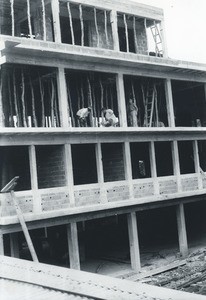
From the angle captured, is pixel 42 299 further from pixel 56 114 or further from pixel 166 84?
pixel 166 84

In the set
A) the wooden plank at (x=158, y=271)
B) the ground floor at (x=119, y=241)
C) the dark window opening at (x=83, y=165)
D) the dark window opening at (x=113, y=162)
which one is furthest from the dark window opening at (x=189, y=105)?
the wooden plank at (x=158, y=271)

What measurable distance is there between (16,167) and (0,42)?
18.1ft

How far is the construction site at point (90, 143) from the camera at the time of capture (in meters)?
15.1

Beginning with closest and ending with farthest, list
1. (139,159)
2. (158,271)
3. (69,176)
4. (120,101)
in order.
Result: (69,176) < (158,271) < (120,101) < (139,159)

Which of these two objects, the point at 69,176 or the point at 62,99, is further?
the point at 62,99

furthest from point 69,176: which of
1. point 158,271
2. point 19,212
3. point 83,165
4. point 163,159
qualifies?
point 163,159

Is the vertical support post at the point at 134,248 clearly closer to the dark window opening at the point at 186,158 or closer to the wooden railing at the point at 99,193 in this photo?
the wooden railing at the point at 99,193

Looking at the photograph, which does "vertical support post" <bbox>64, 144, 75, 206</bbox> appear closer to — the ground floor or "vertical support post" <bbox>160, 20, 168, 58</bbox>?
the ground floor

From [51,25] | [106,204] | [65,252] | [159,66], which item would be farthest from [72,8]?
[65,252]

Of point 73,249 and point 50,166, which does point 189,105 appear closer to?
point 50,166

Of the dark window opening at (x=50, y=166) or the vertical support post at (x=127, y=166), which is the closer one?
the dark window opening at (x=50, y=166)

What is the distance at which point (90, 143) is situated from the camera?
55.9 feet

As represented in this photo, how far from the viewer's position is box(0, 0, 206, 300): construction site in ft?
49.4

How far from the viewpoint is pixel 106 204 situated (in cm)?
1666
